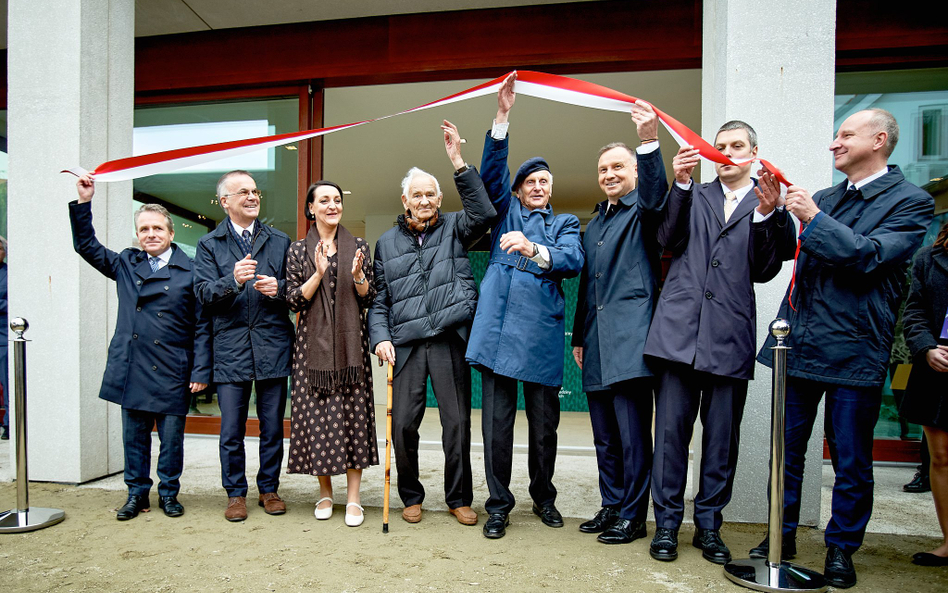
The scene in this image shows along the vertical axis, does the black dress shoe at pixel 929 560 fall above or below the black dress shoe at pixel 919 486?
above

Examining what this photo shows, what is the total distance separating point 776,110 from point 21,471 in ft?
13.9

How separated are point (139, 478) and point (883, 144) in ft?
12.5

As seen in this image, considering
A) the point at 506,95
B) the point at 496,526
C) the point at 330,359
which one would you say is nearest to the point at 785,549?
the point at 496,526

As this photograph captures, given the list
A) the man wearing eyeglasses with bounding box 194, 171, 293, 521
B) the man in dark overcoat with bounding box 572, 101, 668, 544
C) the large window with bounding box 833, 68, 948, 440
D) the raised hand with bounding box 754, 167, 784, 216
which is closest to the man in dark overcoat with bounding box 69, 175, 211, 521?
the man wearing eyeglasses with bounding box 194, 171, 293, 521

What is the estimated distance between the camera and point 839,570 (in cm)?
238

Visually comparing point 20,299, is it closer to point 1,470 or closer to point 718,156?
point 1,470

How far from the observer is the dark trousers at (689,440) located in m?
2.64

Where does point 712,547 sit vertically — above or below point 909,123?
below

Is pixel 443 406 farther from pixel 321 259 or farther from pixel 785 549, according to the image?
pixel 785 549

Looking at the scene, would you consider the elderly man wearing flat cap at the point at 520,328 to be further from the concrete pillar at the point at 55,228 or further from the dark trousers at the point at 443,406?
the concrete pillar at the point at 55,228

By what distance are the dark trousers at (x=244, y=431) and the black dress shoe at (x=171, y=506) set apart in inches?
10.0

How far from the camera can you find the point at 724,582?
2.39 metres

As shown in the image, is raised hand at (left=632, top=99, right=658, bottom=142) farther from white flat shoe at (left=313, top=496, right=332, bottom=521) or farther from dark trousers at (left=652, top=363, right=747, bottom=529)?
white flat shoe at (left=313, top=496, right=332, bottom=521)

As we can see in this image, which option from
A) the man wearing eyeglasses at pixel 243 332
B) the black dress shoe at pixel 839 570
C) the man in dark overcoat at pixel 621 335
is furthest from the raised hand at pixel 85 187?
the black dress shoe at pixel 839 570
